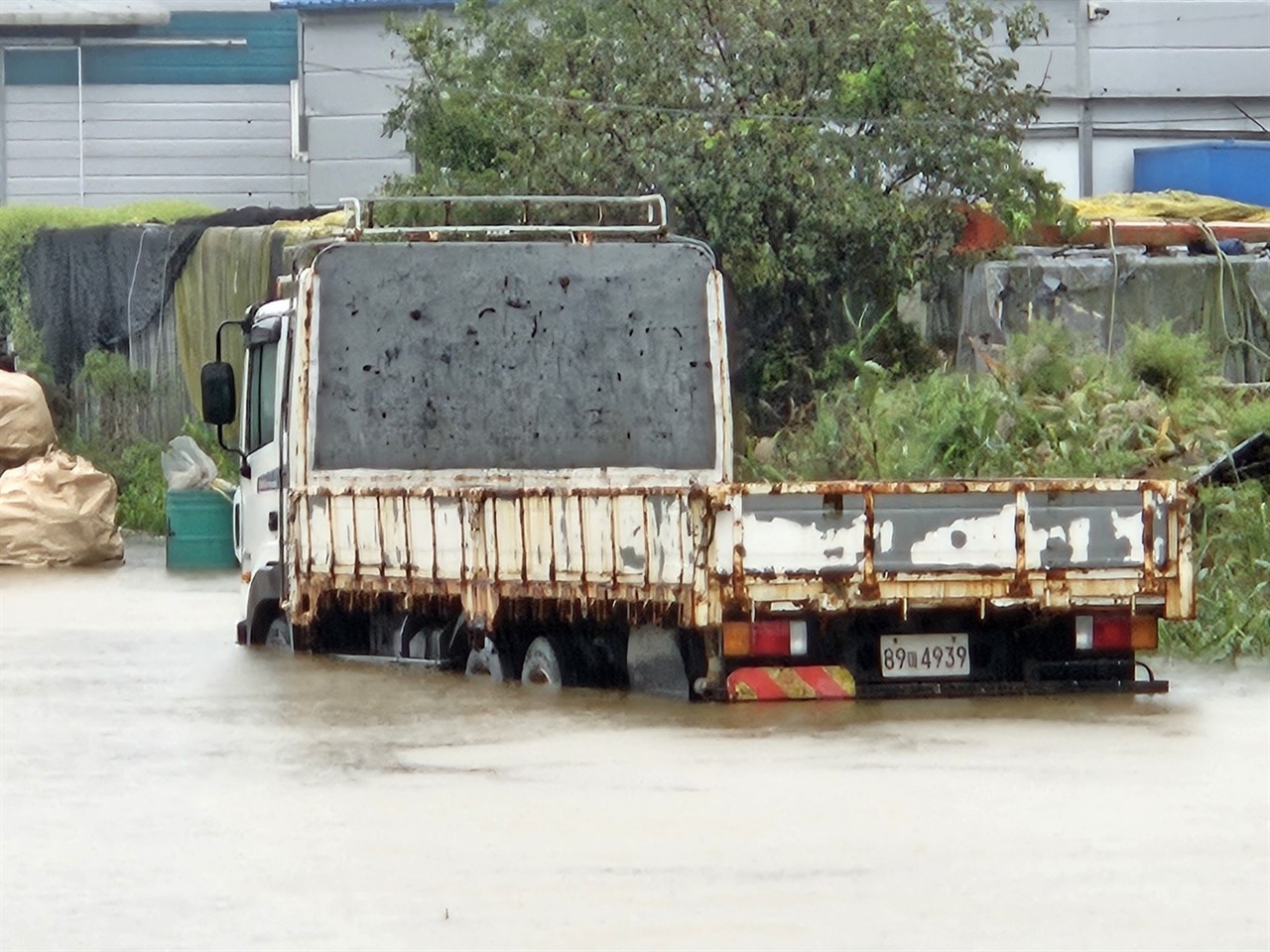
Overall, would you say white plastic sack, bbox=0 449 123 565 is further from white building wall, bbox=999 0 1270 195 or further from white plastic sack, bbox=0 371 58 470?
white building wall, bbox=999 0 1270 195

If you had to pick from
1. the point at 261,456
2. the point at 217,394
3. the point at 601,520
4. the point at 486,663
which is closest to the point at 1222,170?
the point at 261,456

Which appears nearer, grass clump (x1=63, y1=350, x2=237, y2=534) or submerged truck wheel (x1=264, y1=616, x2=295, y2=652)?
submerged truck wheel (x1=264, y1=616, x2=295, y2=652)

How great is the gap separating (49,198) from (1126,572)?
27.4 m

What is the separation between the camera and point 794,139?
21953 millimetres

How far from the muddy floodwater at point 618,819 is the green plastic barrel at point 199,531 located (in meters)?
9.91

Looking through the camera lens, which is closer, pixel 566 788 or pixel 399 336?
pixel 566 788

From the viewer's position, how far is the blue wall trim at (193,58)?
36.6 metres

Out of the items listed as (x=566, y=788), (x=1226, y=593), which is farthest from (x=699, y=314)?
(x=566, y=788)

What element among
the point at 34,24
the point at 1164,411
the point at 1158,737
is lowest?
the point at 1158,737

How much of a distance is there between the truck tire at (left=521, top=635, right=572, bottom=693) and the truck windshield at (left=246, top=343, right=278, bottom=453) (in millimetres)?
3011

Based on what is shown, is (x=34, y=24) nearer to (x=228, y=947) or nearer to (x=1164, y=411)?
(x=1164, y=411)

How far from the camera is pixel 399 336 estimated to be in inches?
584

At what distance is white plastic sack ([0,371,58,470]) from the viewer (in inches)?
997

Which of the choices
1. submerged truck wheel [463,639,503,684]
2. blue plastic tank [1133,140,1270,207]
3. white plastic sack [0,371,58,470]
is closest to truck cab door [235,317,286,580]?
submerged truck wheel [463,639,503,684]
